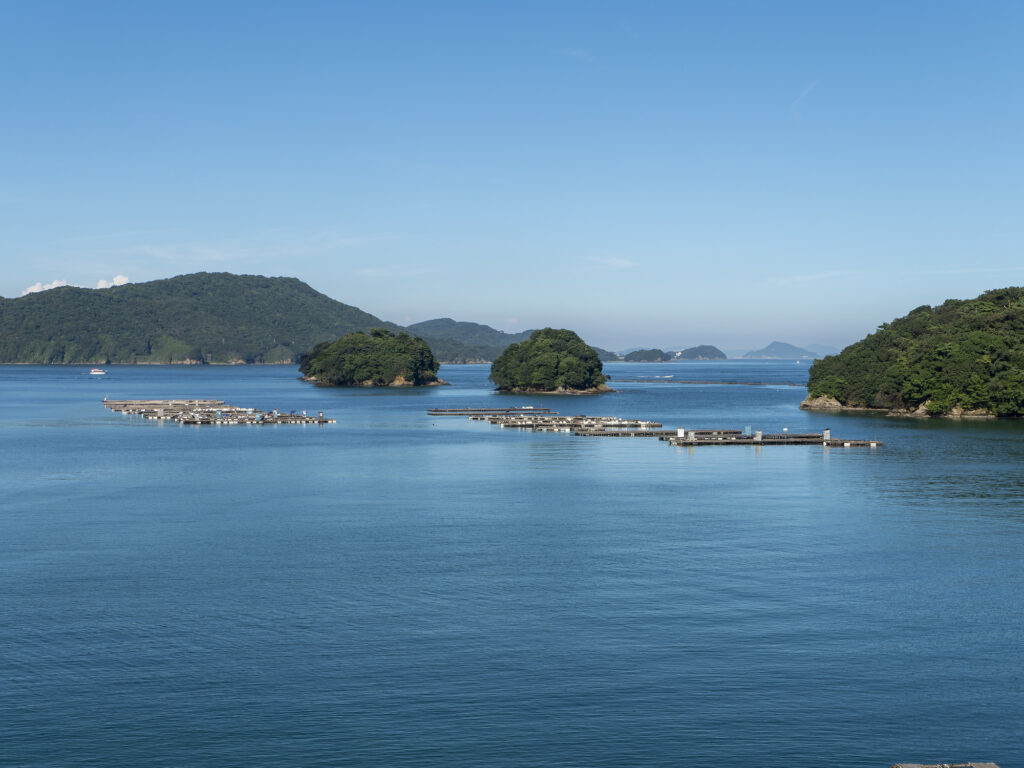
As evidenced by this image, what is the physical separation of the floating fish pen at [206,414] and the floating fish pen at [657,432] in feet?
89.1

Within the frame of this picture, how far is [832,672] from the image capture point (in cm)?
3519

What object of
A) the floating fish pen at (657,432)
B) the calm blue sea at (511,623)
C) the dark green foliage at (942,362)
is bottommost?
the calm blue sea at (511,623)

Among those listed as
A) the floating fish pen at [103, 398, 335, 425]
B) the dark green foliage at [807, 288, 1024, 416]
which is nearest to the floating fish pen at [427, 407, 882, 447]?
the floating fish pen at [103, 398, 335, 425]

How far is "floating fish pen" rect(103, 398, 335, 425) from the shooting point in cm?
15849

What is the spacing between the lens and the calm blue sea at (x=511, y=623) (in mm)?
30156

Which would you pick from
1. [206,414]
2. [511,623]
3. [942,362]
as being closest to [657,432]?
[942,362]

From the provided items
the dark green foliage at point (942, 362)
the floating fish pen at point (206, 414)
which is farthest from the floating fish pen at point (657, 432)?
the dark green foliage at point (942, 362)

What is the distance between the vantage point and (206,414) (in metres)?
168

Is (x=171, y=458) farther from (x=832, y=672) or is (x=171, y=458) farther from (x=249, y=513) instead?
(x=832, y=672)

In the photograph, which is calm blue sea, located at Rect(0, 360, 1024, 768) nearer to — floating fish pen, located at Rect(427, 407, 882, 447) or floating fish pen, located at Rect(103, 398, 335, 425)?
floating fish pen, located at Rect(427, 407, 882, 447)

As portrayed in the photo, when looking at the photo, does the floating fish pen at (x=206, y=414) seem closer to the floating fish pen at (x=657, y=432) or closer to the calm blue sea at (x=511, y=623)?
the floating fish pen at (x=657, y=432)

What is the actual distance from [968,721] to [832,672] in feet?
A: 16.3

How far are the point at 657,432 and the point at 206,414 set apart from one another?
262ft

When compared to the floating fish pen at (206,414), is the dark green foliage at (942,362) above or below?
above
